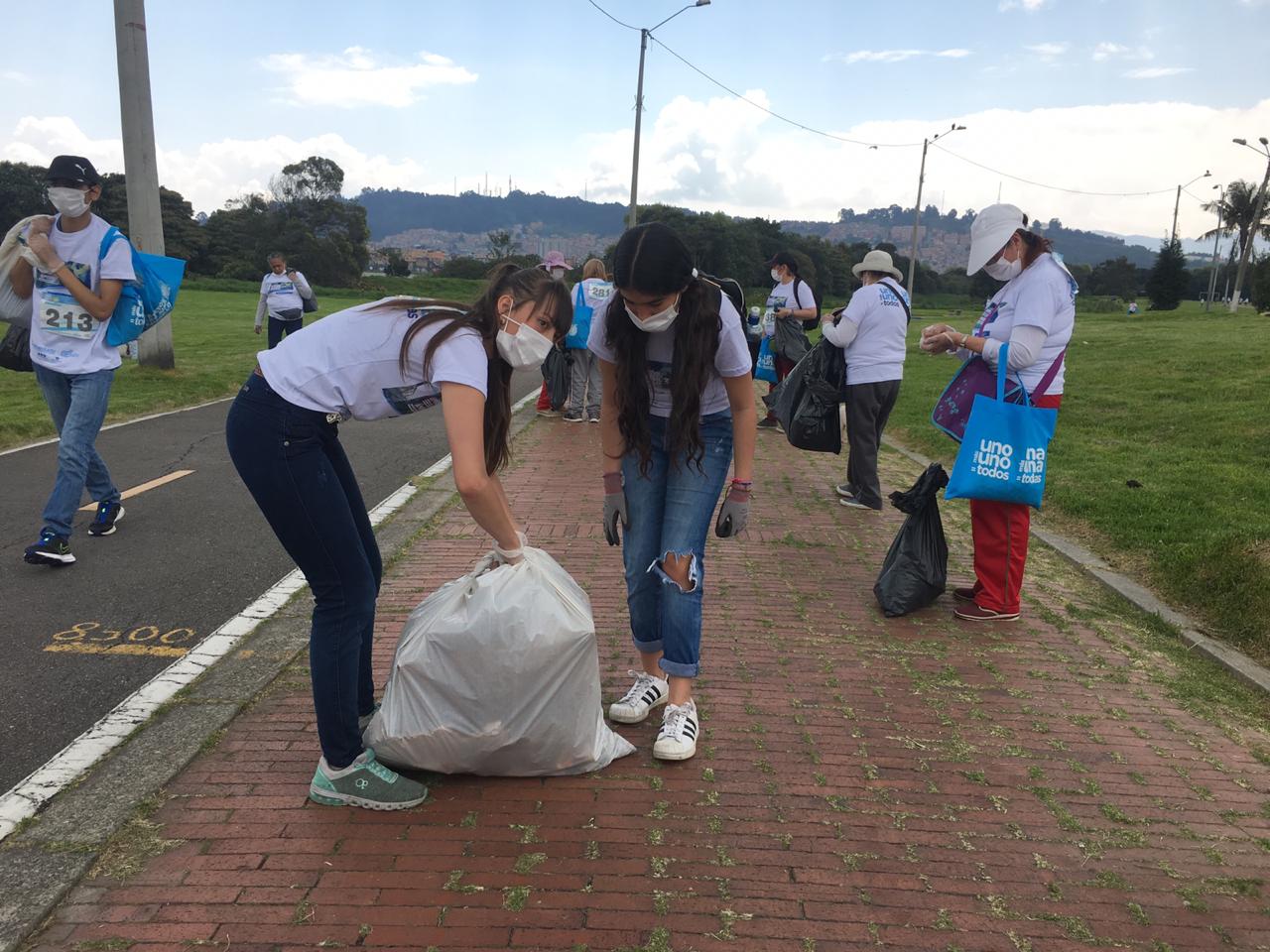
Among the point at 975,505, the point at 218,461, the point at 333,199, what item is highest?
the point at 333,199

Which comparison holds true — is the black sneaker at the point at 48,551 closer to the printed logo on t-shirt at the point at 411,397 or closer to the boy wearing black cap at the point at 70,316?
the boy wearing black cap at the point at 70,316

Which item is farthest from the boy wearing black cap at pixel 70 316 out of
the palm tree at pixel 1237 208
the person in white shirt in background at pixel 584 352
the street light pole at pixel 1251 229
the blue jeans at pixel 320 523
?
the palm tree at pixel 1237 208

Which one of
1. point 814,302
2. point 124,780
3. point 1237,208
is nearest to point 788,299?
point 814,302

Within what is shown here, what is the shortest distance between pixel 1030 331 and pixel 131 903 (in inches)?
155

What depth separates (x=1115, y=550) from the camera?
5922 mm

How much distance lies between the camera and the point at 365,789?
9.22 feet

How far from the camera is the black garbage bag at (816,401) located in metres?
6.29

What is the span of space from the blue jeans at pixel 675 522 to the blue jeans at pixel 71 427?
3455mm

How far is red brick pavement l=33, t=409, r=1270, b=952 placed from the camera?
234 cm

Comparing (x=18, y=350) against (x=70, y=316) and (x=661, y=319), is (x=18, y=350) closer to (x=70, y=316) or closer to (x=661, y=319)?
(x=70, y=316)

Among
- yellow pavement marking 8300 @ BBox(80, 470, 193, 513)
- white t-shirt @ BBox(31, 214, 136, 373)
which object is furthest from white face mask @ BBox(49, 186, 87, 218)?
yellow pavement marking 8300 @ BBox(80, 470, 193, 513)

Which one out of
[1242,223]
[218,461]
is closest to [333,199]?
[1242,223]

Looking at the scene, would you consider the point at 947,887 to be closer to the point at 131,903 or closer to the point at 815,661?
the point at 815,661

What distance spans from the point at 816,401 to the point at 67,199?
4.63 metres
